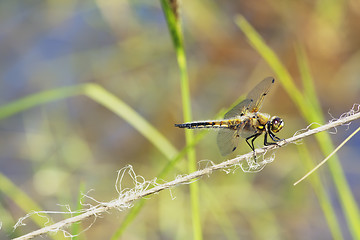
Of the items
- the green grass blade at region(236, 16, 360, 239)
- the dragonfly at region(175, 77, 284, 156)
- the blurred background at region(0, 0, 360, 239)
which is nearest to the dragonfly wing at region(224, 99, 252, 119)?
the dragonfly at region(175, 77, 284, 156)

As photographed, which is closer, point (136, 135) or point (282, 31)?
point (136, 135)

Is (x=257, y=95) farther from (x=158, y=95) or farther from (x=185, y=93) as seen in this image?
(x=158, y=95)

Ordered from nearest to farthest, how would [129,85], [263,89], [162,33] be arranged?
[263,89]
[129,85]
[162,33]

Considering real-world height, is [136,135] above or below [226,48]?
below

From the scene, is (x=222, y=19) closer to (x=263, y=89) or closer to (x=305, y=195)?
(x=305, y=195)

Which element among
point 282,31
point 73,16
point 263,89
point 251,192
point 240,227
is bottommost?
point 263,89

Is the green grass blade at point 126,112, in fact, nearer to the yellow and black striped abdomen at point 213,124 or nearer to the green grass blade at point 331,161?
the yellow and black striped abdomen at point 213,124

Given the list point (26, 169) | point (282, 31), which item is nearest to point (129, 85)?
point (26, 169)

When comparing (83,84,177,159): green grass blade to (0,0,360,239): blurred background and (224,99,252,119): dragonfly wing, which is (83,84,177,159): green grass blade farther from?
(0,0,360,239): blurred background
